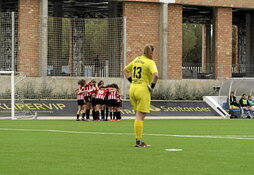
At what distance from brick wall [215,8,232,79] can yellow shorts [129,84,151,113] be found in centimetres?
3226

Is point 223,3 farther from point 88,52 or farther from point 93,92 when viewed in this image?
point 93,92

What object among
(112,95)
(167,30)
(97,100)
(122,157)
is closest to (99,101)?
(97,100)

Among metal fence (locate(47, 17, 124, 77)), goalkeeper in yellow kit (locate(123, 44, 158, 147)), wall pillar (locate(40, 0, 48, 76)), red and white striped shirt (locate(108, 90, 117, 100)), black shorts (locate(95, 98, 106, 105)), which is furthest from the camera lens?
wall pillar (locate(40, 0, 48, 76))

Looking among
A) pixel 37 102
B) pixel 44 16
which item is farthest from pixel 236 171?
pixel 44 16

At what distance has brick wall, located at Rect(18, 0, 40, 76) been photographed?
131 feet

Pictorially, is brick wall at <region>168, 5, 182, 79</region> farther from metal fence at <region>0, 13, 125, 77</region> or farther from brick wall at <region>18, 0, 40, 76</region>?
brick wall at <region>18, 0, 40, 76</region>

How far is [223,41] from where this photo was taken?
4747cm

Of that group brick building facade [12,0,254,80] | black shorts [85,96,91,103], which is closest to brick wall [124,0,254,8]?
brick building facade [12,0,254,80]

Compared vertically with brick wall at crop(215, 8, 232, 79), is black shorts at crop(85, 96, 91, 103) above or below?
below

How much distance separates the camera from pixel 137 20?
145ft

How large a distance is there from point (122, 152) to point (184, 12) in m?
44.5

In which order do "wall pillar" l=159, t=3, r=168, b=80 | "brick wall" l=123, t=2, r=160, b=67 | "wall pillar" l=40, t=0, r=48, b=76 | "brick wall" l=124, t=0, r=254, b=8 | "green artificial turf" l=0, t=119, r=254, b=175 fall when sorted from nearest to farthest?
"green artificial turf" l=0, t=119, r=254, b=175 < "wall pillar" l=40, t=0, r=48, b=76 < "brick wall" l=123, t=2, r=160, b=67 < "wall pillar" l=159, t=3, r=168, b=80 < "brick wall" l=124, t=0, r=254, b=8

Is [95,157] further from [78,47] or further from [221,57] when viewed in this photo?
[221,57]

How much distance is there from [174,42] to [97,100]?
14010mm
